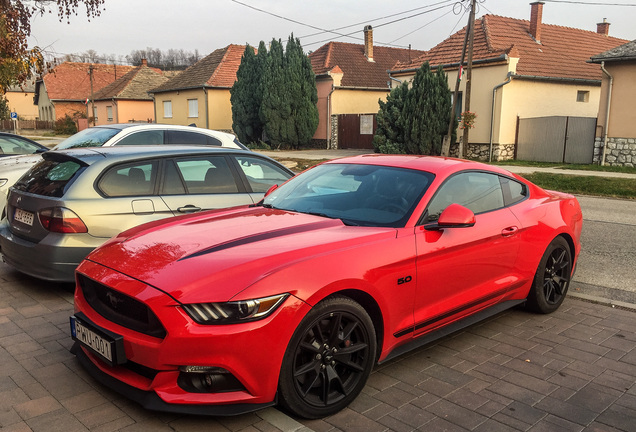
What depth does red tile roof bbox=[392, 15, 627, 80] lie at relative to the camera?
24.0 m

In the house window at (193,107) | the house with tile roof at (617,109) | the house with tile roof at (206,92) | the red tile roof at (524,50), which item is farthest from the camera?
the house window at (193,107)

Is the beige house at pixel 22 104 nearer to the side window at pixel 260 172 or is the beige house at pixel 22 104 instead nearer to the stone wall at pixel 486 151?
the stone wall at pixel 486 151

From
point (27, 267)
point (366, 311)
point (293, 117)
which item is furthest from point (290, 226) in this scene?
point (293, 117)

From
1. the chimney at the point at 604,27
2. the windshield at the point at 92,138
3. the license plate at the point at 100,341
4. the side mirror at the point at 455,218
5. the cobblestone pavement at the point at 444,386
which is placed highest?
the chimney at the point at 604,27

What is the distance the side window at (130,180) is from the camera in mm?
5332

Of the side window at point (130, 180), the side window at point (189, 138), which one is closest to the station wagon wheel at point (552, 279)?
the side window at point (130, 180)

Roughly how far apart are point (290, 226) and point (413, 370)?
1.37m

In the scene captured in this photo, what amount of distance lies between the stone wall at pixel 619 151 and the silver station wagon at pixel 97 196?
18.6 metres

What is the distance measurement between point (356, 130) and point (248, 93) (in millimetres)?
6936

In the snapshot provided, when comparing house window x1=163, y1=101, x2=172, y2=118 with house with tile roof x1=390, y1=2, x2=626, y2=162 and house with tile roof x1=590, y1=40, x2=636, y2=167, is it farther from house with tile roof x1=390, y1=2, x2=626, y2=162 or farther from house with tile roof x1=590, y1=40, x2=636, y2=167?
house with tile roof x1=590, y1=40, x2=636, y2=167

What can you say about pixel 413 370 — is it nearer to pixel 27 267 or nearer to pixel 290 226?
pixel 290 226

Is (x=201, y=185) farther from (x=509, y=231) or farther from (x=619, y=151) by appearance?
(x=619, y=151)

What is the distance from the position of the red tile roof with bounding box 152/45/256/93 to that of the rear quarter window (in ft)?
109

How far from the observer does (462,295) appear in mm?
4098
